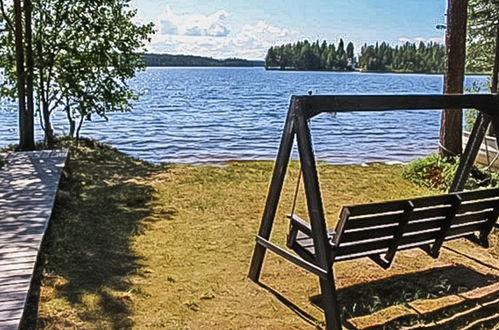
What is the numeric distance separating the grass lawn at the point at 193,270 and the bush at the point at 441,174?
1.61ft

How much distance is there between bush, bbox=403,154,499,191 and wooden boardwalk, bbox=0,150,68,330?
518cm

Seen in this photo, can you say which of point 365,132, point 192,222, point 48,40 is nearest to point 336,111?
point 192,222

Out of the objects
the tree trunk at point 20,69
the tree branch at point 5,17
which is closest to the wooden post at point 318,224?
the tree trunk at point 20,69

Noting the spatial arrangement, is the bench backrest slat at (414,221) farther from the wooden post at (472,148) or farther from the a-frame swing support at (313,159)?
the wooden post at (472,148)

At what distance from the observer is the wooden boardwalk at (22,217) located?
3277 millimetres

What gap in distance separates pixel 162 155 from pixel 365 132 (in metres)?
8.62

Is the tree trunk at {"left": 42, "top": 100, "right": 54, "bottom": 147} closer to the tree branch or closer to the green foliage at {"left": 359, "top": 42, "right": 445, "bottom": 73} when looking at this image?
the tree branch

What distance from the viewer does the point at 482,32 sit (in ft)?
43.8

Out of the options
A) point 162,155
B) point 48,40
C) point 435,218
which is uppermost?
point 48,40

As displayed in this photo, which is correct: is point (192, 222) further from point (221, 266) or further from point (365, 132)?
point (365, 132)

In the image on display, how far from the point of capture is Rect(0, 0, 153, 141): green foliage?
10047mm

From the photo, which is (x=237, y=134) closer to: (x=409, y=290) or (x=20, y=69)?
(x=20, y=69)

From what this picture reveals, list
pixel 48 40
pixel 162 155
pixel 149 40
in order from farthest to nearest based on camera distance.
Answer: pixel 162 155 → pixel 149 40 → pixel 48 40

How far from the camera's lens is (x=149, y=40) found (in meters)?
11.3
